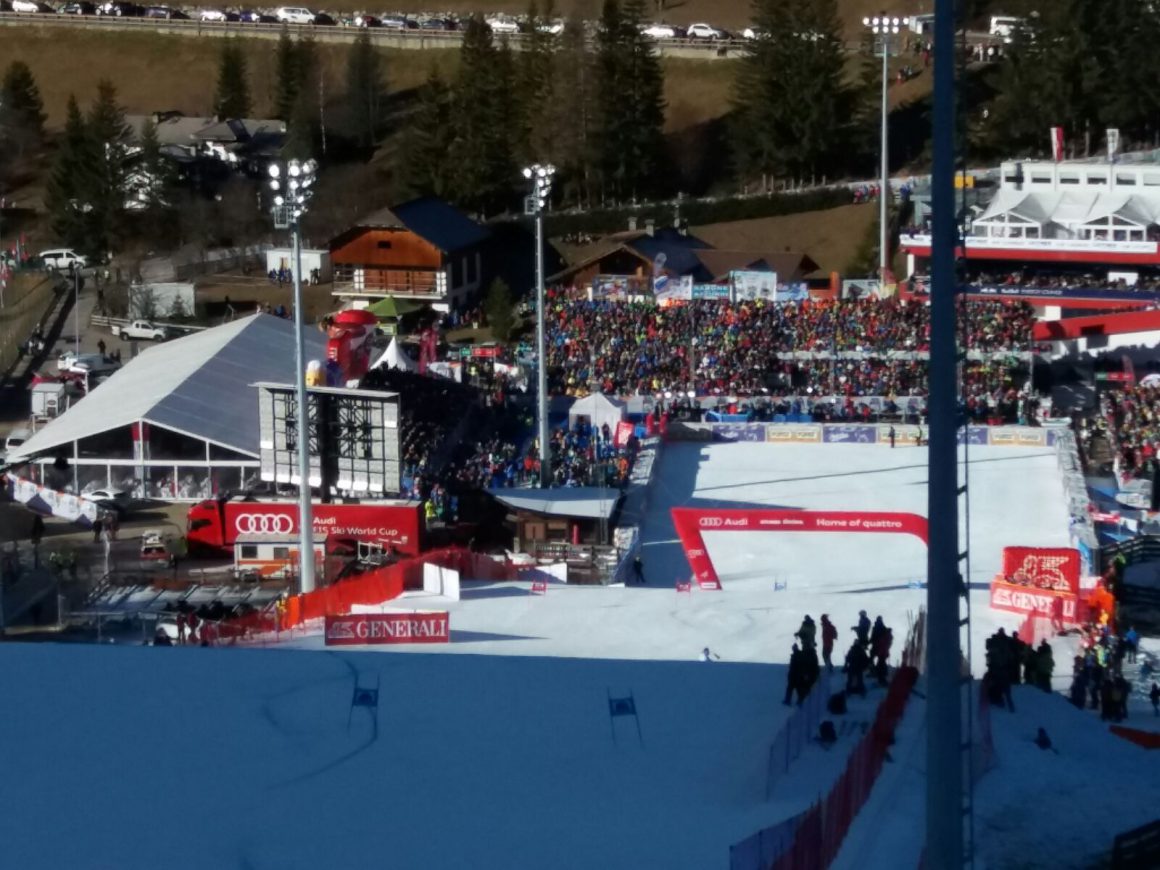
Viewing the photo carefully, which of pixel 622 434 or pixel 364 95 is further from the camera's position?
pixel 364 95

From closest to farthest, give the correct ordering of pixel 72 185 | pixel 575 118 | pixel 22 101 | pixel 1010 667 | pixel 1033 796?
pixel 1033 796 < pixel 1010 667 < pixel 72 185 < pixel 575 118 < pixel 22 101

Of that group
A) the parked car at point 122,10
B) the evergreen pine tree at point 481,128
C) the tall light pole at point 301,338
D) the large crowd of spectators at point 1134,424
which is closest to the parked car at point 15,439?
the tall light pole at point 301,338

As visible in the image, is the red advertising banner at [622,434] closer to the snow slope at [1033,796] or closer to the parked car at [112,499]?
the parked car at [112,499]

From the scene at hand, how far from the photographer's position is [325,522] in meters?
17.5

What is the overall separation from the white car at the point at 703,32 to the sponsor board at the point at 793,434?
2608 centimetres

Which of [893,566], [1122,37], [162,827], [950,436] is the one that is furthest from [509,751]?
[1122,37]

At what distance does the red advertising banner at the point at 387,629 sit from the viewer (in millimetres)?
12922

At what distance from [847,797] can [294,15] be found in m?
46.0

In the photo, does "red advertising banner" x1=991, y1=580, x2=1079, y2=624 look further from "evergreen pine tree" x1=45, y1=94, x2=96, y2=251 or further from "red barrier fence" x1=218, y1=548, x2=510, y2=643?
"evergreen pine tree" x1=45, y1=94, x2=96, y2=251

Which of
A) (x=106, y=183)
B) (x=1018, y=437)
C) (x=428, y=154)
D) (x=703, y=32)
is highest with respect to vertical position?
(x=703, y=32)

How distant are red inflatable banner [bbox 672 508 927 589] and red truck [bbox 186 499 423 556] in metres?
2.56

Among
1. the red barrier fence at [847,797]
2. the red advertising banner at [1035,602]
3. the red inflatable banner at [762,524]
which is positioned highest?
the red inflatable banner at [762,524]

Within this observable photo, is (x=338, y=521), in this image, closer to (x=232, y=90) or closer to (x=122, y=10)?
(x=232, y=90)

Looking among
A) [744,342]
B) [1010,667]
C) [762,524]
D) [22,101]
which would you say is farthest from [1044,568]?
[22,101]
